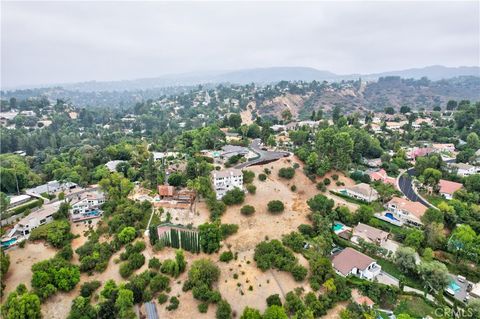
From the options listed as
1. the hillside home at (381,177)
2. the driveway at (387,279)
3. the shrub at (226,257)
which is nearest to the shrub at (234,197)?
the shrub at (226,257)

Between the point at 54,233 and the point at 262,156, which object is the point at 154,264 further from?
the point at 262,156

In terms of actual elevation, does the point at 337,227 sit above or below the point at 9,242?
below

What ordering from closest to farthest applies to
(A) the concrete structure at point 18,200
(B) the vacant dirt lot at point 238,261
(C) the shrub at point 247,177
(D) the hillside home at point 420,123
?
(B) the vacant dirt lot at point 238,261 < (A) the concrete structure at point 18,200 < (C) the shrub at point 247,177 < (D) the hillside home at point 420,123

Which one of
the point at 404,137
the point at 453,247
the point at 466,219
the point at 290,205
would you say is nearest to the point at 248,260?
the point at 290,205

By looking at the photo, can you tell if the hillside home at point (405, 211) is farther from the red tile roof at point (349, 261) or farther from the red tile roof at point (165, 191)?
the red tile roof at point (165, 191)

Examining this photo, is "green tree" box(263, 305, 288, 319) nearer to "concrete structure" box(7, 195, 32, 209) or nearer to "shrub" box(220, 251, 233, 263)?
"shrub" box(220, 251, 233, 263)

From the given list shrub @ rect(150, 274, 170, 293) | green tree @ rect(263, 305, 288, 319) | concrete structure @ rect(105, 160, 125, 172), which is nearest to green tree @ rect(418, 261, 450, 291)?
green tree @ rect(263, 305, 288, 319)

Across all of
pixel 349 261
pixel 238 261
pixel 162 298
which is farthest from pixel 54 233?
pixel 349 261
